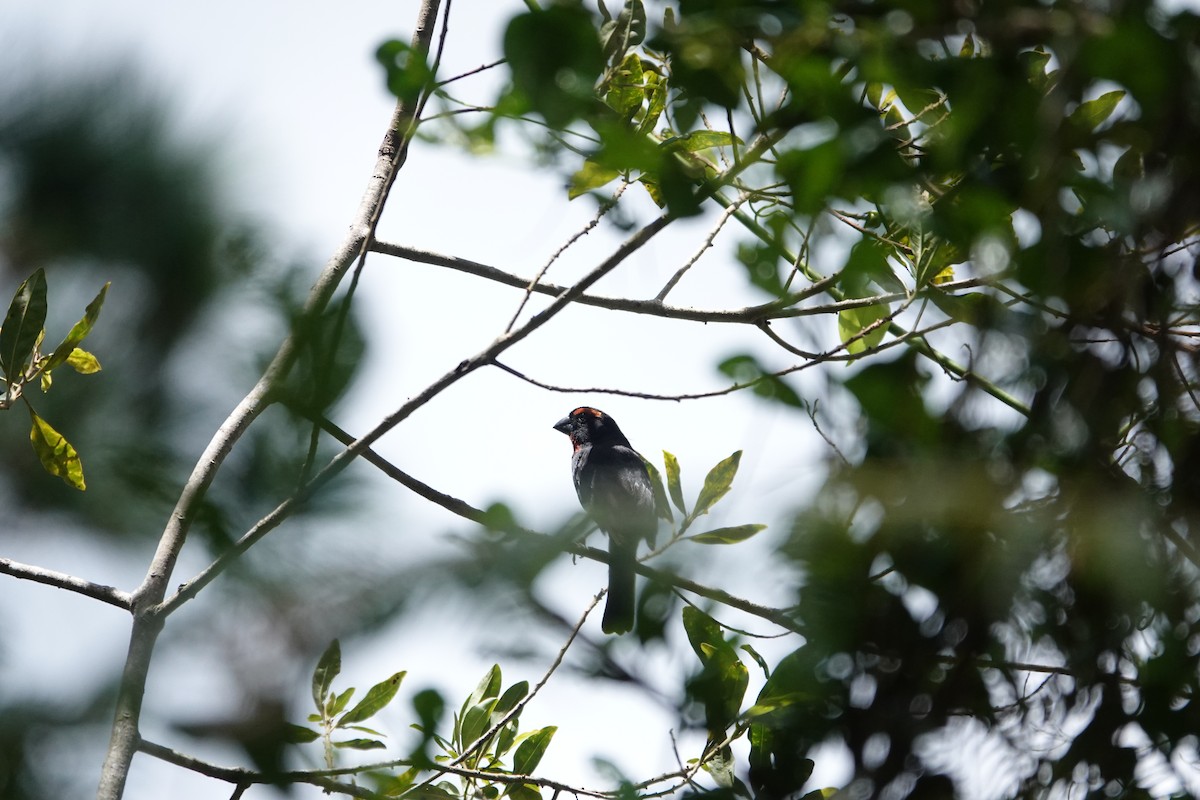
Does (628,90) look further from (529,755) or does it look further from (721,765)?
(529,755)

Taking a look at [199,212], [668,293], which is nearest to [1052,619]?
[199,212]

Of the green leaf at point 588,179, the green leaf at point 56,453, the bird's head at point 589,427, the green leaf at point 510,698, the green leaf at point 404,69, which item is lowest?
the green leaf at point 404,69

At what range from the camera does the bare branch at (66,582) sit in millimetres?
2092

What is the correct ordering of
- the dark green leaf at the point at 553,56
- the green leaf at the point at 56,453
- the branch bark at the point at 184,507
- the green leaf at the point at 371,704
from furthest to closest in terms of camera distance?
the green leaf at the point at 371,704 < the green leaf at the point at 56,453 < the branch bark at the point at 184,507 < the dark green leaf at the point at 553,56

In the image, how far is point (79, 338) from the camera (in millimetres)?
1859

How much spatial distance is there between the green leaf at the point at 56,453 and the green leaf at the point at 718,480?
1.28 metres

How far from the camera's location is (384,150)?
8.20 feet

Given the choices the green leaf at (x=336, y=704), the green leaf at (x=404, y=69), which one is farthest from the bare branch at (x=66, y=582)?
the green leaf at (x=404, y=69)


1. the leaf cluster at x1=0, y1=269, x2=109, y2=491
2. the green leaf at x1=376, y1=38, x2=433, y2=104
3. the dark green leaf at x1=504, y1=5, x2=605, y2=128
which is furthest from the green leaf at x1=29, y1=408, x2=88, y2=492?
the dark green leaf at x1=504, y1=5, x2=605, y2=128

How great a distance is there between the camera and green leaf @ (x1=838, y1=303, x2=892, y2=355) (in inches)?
85.0

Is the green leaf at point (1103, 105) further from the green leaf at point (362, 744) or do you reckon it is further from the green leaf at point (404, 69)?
the green leaf at point (362, 744)

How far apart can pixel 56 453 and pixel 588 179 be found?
3.90ft

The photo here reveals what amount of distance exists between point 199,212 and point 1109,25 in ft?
4.58

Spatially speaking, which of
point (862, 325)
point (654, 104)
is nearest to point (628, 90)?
point (654, 104)
